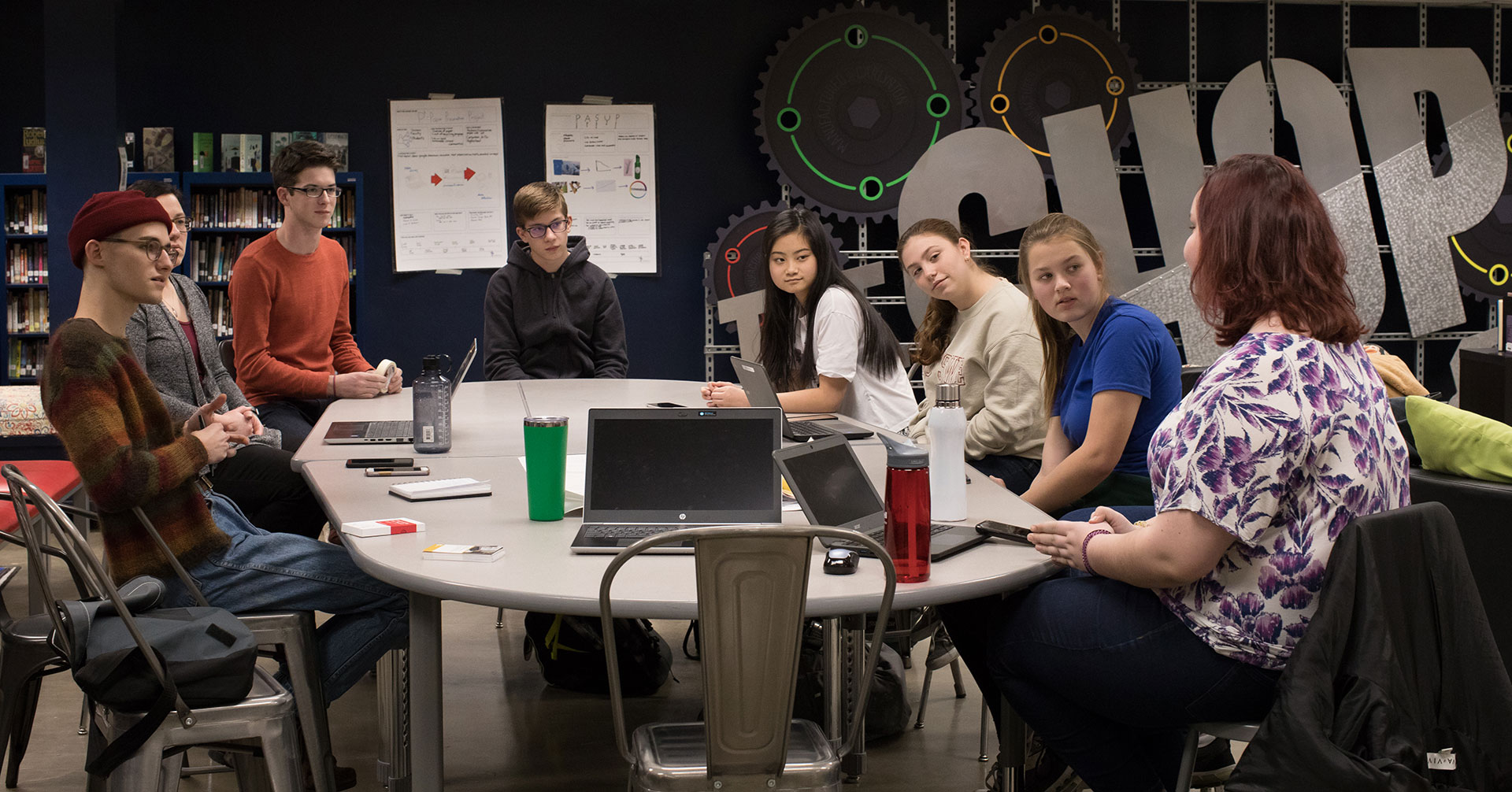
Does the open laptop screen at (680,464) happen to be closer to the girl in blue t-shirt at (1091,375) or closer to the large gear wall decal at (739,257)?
the girl in blue t-shirt at (1091,375)

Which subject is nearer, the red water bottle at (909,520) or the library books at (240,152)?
the red water bottle at (909,520)

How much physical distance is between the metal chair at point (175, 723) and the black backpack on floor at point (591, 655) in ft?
4.50

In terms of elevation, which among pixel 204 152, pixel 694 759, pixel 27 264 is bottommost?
pixel 694 759

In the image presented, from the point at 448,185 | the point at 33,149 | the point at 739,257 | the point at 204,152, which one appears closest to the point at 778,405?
the point at 739,257

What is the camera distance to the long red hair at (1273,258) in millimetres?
1662

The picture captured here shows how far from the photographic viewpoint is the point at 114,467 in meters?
1.97

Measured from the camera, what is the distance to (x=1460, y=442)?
2594mm

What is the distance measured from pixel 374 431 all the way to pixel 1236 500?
219cm

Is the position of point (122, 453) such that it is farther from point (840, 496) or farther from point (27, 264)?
point (27, 264)

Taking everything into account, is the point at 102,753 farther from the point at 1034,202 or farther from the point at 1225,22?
the point at 1225,22

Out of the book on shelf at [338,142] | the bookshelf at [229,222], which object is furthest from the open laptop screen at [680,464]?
the book on shelf at [338,142]

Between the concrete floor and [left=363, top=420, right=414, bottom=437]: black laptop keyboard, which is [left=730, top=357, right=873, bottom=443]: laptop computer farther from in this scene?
[left=363, top=420, right=414, bottom=437]: black laptop keyboard

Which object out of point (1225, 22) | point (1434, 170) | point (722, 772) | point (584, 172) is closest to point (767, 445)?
point (722, 772)

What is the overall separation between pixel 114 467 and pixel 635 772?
1036mm
